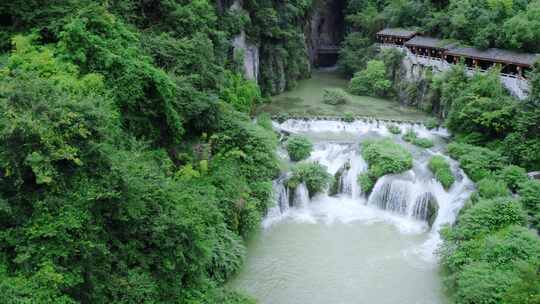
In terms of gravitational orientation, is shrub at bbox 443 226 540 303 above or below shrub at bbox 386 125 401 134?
below

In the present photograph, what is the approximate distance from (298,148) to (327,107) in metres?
11.1

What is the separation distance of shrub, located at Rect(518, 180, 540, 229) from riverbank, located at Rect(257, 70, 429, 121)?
1385 cm

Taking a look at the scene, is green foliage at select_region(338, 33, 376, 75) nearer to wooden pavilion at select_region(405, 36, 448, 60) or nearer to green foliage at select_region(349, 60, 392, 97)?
green foliage at select_region(349, 60, 392, 97)

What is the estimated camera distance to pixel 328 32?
187ft

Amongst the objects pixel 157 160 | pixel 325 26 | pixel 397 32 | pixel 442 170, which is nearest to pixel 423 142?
pixel 442 170

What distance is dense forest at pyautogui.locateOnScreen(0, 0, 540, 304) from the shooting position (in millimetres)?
10188

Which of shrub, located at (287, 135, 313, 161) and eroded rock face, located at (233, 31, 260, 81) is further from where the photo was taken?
eroded rock face, located at (233, 31, 260, 81)

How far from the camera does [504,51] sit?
3000 cm

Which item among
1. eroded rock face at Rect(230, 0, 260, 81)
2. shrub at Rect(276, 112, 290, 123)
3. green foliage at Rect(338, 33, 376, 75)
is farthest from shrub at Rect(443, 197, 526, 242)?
green foliage at Rect(338, 33, 376, 75)

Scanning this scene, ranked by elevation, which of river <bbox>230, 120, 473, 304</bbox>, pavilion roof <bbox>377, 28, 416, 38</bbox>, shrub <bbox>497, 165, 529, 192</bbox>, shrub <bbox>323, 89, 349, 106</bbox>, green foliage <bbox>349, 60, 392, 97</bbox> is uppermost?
pavilion roof <bbox>377, 28, 416, 38</bbox>

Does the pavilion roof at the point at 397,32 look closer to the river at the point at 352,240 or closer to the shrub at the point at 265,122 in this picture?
the river at the point at 352,240

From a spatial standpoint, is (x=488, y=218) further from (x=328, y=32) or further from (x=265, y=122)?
(x=328, y=32)

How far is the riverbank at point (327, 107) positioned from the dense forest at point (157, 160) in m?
3.72

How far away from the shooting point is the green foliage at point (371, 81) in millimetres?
39562
